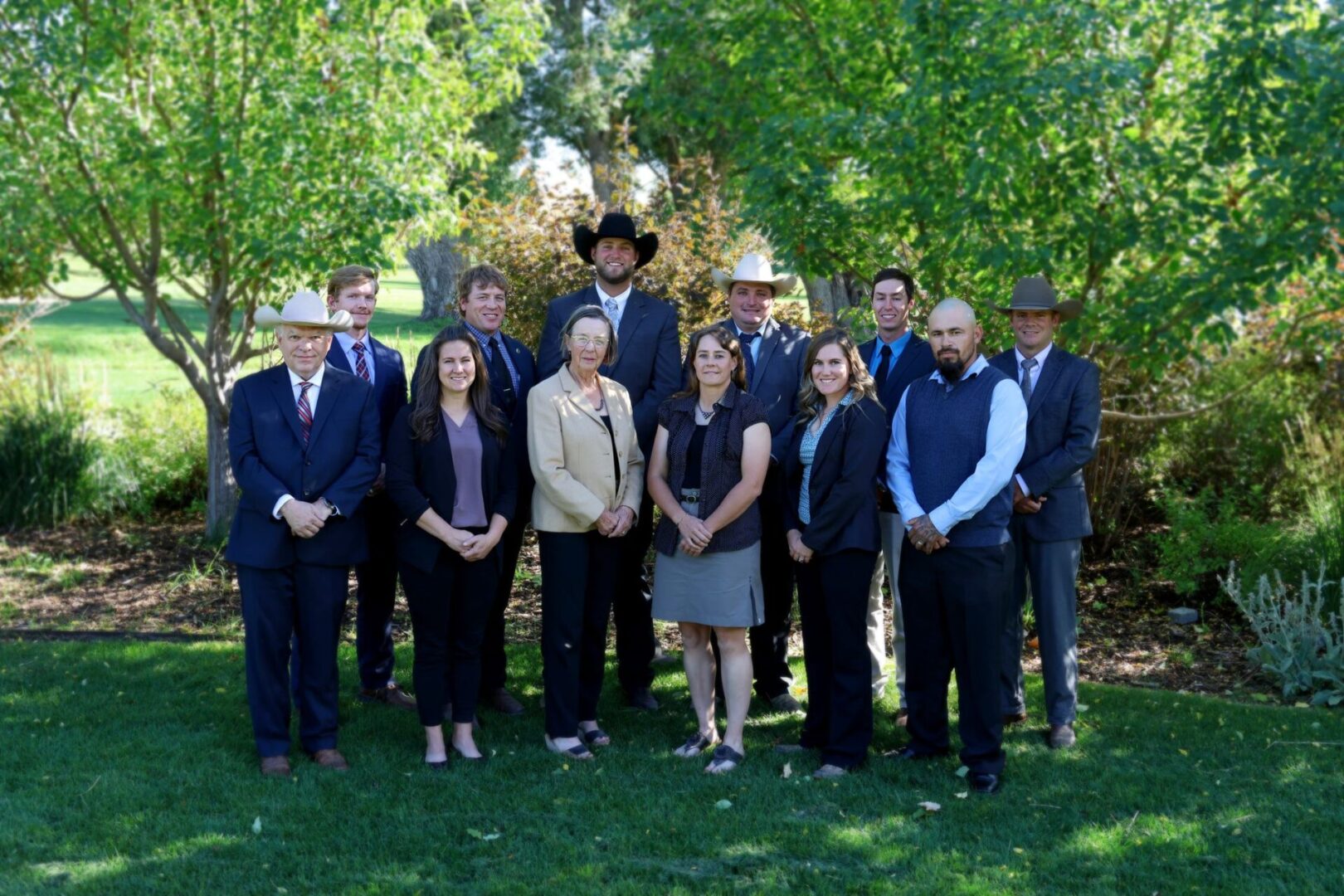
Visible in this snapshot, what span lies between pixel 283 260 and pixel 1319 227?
22.3ft

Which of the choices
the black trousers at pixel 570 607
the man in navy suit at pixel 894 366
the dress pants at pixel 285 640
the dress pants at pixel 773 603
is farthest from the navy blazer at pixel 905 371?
the dress pants at pixel 285 640

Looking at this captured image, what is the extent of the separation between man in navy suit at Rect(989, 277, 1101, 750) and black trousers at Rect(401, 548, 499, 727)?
2510mm

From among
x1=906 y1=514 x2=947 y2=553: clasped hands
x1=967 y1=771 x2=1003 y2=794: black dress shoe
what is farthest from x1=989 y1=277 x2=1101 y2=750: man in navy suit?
x1=967 y1=771 x2=1003 y2=794: black dress shoe

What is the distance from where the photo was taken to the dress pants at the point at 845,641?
18.3 feet

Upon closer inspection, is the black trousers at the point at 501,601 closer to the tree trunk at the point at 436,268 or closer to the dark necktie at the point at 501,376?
the dark necktie at the point at 501,376

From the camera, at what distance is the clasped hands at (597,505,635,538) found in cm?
575

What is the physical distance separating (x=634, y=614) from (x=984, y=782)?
207 cm

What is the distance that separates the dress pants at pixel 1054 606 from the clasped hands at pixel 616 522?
5.93 feet

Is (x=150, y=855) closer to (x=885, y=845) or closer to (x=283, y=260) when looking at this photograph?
(x=885, y=845)

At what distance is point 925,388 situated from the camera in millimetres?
5562

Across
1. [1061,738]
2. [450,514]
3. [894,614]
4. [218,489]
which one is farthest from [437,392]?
[218,489]

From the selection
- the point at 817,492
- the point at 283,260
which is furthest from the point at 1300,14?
the point at 283,260

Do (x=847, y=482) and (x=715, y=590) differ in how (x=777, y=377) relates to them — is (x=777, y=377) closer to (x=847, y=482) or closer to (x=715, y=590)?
(x=847, y=482)

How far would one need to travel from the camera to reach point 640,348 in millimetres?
6352
